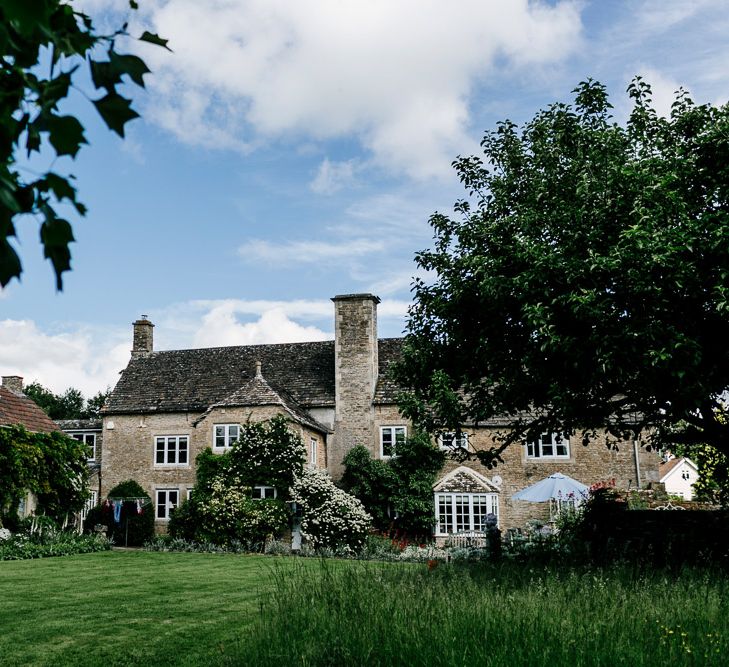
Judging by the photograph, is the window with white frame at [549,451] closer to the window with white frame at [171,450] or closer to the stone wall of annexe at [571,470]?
the stone wall of annexe at [571,470]

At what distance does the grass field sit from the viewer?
679 cm

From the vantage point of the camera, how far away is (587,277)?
1195cm

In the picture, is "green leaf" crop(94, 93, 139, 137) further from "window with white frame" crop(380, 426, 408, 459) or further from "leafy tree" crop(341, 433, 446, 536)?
"window with white frame" crop(380, 426, 408, 459)

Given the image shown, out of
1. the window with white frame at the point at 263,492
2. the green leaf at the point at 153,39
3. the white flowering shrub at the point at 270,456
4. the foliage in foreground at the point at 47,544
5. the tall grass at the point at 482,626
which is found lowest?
the foliage in foreground at the point at 47,544

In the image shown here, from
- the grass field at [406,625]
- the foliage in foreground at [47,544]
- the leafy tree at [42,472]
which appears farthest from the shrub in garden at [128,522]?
the grass field at [406,625]

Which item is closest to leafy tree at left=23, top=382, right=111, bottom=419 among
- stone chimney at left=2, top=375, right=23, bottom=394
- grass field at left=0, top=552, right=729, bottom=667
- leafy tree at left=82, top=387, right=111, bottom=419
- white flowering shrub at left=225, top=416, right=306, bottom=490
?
leafy tree at left=82, top=387, right=111, bottom=419

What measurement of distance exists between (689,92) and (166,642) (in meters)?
12.8

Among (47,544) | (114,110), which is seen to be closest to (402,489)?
(47,544)

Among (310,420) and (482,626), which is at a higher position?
(310,420)

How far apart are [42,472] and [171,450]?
23.2ft

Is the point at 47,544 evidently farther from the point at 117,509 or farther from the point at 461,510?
the point at 461,510

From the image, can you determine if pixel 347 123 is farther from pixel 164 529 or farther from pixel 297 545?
pixel 164 529

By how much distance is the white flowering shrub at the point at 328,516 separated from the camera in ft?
91.7

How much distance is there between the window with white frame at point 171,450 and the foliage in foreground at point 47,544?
6.03 meters
